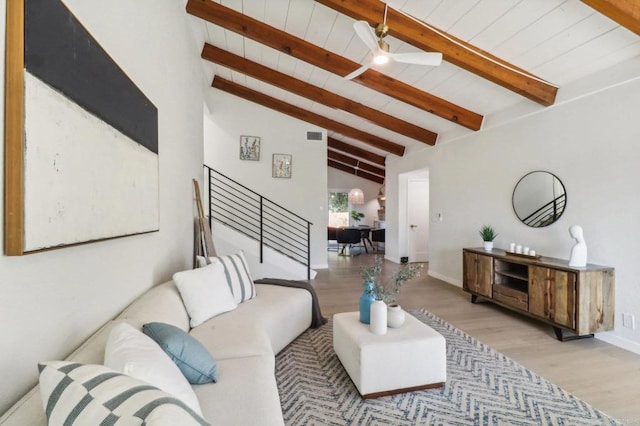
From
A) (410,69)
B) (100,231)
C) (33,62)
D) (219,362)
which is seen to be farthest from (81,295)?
(410,69)

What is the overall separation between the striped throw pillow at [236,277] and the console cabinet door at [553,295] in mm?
2855

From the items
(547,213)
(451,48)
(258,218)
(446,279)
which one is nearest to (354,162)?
(258,218)

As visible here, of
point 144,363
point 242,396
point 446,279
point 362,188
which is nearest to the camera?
point 144,363

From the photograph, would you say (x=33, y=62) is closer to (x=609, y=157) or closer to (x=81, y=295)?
(x=81, y=295)

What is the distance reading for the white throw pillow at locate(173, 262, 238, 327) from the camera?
211 centimetres

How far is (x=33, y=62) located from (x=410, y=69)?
356 centimetres

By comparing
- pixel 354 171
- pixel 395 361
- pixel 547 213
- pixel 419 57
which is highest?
pixel 354 171

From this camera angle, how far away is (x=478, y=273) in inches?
153

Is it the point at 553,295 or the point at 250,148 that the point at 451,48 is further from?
the point at 250,148

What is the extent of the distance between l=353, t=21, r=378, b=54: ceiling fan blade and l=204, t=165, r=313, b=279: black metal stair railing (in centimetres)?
396

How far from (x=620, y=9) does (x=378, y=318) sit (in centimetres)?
260

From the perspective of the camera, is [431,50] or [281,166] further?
[281,166]

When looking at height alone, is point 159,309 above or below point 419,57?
below

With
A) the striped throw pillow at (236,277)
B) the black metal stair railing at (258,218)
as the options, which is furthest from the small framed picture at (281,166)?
the striped throw pillow at (236,277)
